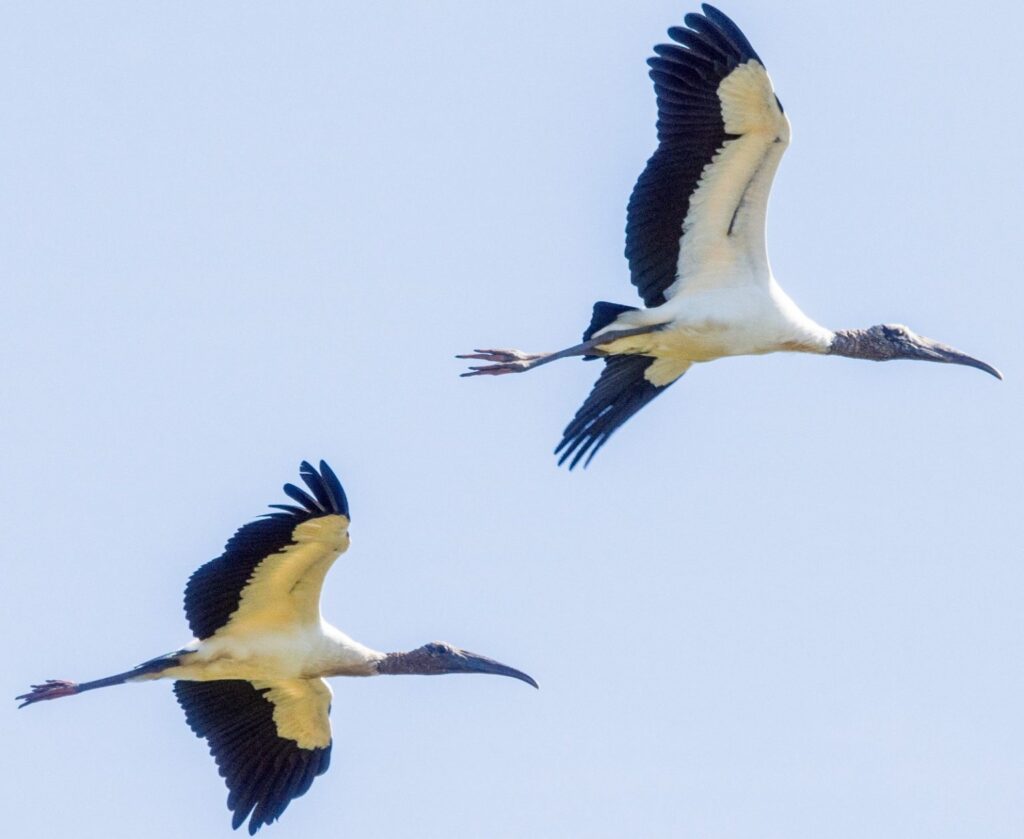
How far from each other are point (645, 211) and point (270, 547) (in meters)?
3.27

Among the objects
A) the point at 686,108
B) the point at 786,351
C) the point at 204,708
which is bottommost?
the point at 204,708

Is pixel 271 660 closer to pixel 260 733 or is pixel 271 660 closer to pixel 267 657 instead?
pixel 267 657

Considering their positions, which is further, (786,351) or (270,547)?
(786,351)

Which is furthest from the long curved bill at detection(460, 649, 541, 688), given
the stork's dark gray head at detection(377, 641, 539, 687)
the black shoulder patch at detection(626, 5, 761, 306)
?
the black shoulder patch at detection(626, 5, 761, 306)

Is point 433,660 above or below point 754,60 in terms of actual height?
below

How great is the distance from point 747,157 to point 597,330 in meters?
1.58

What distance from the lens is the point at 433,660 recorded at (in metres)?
21.9

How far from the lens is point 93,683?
70.1ft

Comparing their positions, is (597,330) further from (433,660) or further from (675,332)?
(433,660)

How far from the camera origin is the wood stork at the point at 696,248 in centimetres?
2084

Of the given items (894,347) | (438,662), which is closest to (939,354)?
(894,347)

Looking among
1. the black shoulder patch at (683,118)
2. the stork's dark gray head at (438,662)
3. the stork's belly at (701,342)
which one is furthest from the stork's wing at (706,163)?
the stork's dark gray head at (438,662)

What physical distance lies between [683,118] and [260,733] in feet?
15.8

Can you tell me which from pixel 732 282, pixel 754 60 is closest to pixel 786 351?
pixel 732 282
